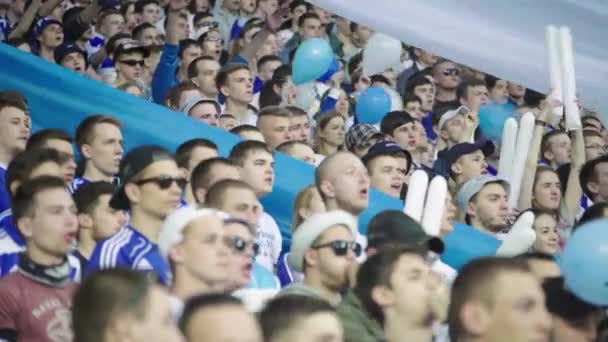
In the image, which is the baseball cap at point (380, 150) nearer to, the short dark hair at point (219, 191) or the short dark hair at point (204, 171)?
the short dark hair at point (204, 171)

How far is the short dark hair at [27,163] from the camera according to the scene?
529 centimetres

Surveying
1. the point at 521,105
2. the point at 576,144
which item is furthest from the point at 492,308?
the point at 521,105

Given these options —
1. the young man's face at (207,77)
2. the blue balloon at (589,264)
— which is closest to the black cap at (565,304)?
the blue balloon at (589,264)

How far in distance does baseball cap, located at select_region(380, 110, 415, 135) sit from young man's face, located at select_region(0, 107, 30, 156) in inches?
110

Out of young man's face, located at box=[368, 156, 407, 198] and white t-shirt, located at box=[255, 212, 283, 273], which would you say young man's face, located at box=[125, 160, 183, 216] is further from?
young man's face, located at box=[368, 156, 407, 198]

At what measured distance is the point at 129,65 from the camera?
320 inches

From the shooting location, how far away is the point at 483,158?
8031 mm

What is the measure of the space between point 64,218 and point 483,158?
12.4ft

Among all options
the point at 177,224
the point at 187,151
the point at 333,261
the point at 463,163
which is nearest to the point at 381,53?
the point at 463,163

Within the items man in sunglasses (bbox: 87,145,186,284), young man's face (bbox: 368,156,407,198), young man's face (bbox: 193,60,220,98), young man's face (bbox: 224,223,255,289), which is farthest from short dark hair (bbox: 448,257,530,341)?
young man's face (bbox: 193,60,220,98)

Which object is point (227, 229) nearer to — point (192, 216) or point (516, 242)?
point (192, 216)

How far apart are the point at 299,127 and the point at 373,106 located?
1291mm

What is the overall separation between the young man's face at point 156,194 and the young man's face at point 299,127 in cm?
215

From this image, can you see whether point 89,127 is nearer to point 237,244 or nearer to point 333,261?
point 333,261
